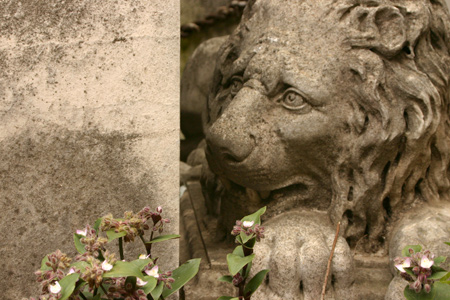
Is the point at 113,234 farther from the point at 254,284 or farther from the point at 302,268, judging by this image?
the point at 302,268

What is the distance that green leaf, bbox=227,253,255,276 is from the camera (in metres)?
1.47

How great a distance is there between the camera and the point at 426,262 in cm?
145

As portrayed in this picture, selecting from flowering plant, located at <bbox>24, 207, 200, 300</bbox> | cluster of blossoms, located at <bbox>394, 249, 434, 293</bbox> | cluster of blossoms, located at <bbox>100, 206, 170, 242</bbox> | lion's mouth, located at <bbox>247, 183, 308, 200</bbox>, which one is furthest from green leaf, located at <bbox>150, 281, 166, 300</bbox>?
lion's mouth, located at <bbox>247, 183, 308, 200</bbox>

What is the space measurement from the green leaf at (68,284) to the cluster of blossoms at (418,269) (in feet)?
2.06

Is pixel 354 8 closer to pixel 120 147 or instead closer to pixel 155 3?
pixel 155 3

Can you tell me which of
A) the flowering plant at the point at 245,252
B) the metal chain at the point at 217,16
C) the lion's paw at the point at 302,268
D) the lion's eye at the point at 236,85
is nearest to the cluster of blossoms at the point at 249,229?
the flowering plant at the point at 245,252

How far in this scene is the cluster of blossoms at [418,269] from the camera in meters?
1.44

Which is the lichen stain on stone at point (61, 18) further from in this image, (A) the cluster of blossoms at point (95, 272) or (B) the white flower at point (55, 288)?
(B) the white flower at point (55, 288)

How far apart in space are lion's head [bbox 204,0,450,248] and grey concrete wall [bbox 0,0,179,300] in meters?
0.35

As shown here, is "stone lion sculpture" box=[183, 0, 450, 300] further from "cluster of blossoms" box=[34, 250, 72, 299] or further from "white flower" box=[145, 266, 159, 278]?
"cluster of blossoms" box=[34, 250, 72, 299]

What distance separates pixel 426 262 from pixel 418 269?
2cm

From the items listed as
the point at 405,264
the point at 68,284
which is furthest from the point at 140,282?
the point at 405,264

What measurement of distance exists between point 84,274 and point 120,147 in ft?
2.01

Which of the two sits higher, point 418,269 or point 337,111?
point 418,269
